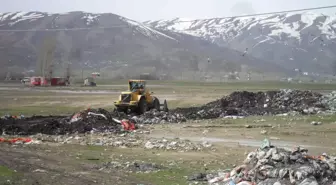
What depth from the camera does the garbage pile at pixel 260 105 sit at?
127 feet

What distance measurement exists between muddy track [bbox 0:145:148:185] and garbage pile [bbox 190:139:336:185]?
3.20 m

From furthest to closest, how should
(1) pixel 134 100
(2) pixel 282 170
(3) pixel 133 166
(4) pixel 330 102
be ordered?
1. (4) pixel 330 102
2. (1) pixel 134 100
3. (3) pixel 133 166
4. (2) pixel 282 170

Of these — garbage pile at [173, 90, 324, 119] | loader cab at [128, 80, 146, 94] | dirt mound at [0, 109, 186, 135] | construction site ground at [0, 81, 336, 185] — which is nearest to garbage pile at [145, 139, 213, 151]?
construction site ground at [0, 81, 336, 185]

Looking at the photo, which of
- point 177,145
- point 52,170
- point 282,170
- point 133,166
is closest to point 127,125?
point 177,145

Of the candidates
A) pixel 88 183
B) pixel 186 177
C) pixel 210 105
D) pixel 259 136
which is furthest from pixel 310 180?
pixel 210 105

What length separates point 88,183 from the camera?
14.1 m

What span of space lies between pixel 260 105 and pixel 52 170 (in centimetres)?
2993

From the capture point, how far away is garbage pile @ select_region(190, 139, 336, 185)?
1266 centimetres

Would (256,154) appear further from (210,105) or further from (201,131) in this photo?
(210,105)

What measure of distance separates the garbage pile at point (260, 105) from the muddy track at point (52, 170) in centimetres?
1876

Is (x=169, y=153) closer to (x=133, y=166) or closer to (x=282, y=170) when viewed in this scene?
(x=133, y=166)

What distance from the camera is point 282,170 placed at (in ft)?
42.5

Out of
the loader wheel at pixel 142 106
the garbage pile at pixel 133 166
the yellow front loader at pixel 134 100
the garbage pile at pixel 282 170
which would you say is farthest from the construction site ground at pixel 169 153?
the yellow front loader at pixel 134 100

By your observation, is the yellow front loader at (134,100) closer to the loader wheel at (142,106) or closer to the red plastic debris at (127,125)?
the loader wheel at (142,106)
